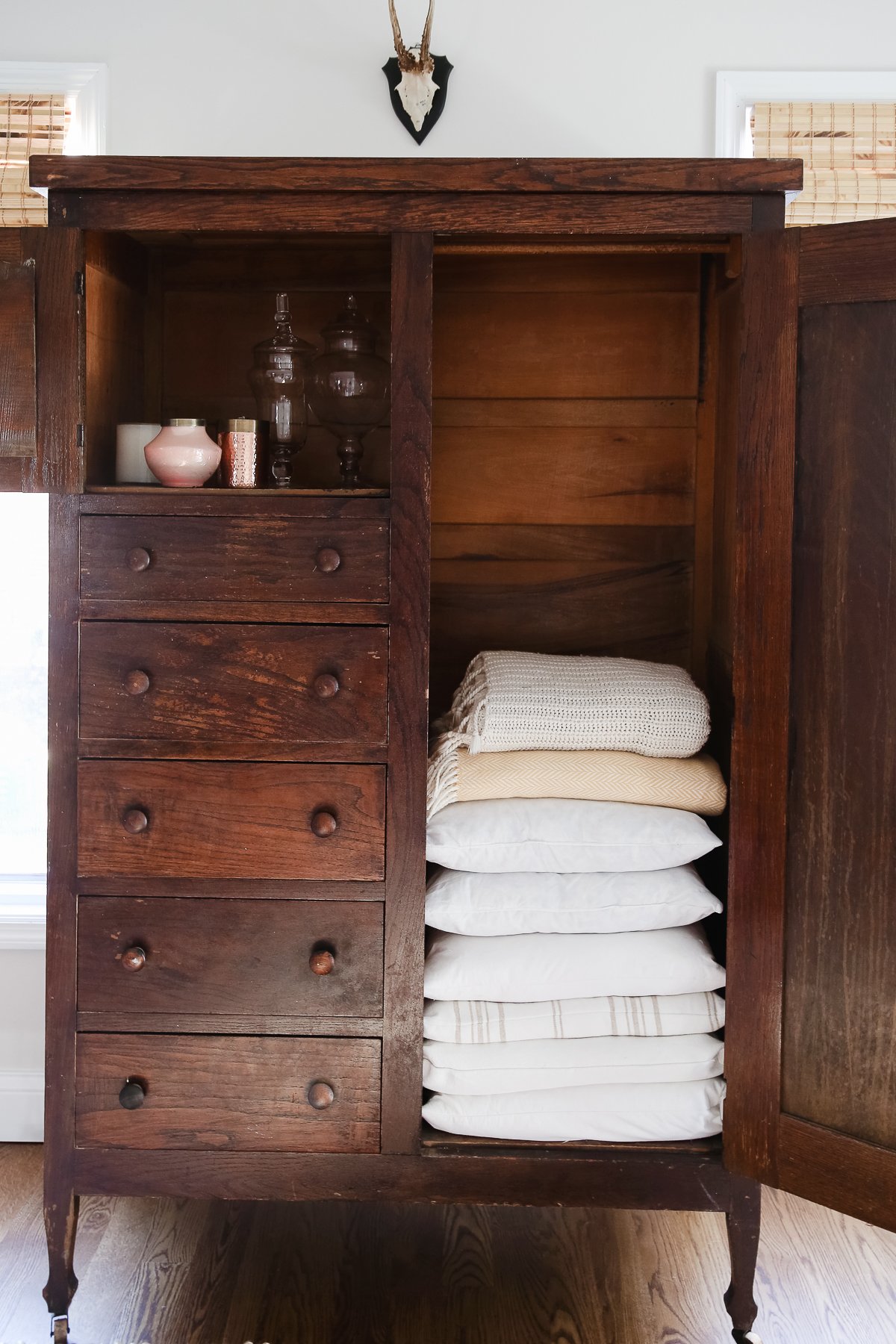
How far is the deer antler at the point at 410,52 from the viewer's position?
1.96 m

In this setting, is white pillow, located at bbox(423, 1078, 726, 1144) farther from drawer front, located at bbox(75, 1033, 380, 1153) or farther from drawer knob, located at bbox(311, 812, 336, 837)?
drawer knob, located at bbox(311, 812, 336, 837)

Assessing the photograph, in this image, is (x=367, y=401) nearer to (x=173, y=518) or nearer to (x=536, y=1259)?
(x=173, y=518)

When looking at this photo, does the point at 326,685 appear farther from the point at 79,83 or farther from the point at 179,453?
the point at 79,83

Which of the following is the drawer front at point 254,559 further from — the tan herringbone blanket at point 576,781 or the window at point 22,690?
the window at point 22,690

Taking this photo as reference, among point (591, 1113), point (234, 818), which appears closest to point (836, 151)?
point (234, 818)

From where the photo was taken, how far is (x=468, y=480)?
2.10 m

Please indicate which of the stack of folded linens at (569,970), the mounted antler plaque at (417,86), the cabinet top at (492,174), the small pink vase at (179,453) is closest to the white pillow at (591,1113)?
the stack of folded linens at (569,970)

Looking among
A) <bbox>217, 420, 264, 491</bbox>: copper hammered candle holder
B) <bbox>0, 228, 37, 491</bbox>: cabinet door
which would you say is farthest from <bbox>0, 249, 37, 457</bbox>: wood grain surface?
<bbox>217, 420, 264, 491</bbox>: copper hammered candle holder

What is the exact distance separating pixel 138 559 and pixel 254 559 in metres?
0.17

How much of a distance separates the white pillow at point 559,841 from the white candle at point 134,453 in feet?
2.39

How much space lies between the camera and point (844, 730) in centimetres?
158

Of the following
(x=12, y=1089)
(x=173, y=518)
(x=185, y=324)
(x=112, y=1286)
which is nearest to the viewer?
(x=173, y=518)

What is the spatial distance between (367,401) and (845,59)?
3.79 feet

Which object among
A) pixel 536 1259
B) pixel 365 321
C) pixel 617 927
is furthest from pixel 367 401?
pixel 536 1259
